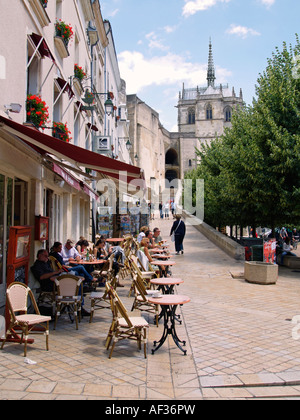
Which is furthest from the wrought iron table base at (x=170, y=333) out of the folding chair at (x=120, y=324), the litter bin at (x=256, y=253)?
the litter bin at (x=256, y=253)

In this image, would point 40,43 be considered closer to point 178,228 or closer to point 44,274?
point 44,274

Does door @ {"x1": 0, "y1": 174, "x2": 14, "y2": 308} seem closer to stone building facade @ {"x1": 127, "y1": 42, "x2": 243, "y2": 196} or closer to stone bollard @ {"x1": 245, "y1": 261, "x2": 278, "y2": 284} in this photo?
stone bollard @ {"x1": 245, "y1": 261, "x2": 278, "y2": 284}

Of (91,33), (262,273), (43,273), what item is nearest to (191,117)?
(91,33)

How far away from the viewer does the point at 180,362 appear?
4.43 meters

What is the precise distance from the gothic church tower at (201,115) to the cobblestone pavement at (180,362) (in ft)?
207

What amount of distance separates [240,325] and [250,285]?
3617 millimetres

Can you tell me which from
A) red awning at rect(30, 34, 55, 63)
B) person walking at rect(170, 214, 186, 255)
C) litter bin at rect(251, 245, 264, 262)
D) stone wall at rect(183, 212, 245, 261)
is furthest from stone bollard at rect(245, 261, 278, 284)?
red awning at rect(30, 34, 55, 63)

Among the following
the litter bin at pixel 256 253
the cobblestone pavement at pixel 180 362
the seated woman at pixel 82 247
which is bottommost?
the cobblestone pavement at pixel 180 362

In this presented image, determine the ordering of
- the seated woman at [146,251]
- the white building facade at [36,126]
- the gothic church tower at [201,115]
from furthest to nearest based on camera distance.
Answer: the gothic church tower at [201,115] → the seated woman at [146,251] → the white building facade at [36,126]

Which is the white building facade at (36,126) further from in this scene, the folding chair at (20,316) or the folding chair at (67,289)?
the folding chair at (20,316)

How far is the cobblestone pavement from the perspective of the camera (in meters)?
3.62

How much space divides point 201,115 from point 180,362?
3279 inches

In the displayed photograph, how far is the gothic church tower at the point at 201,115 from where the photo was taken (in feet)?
248
